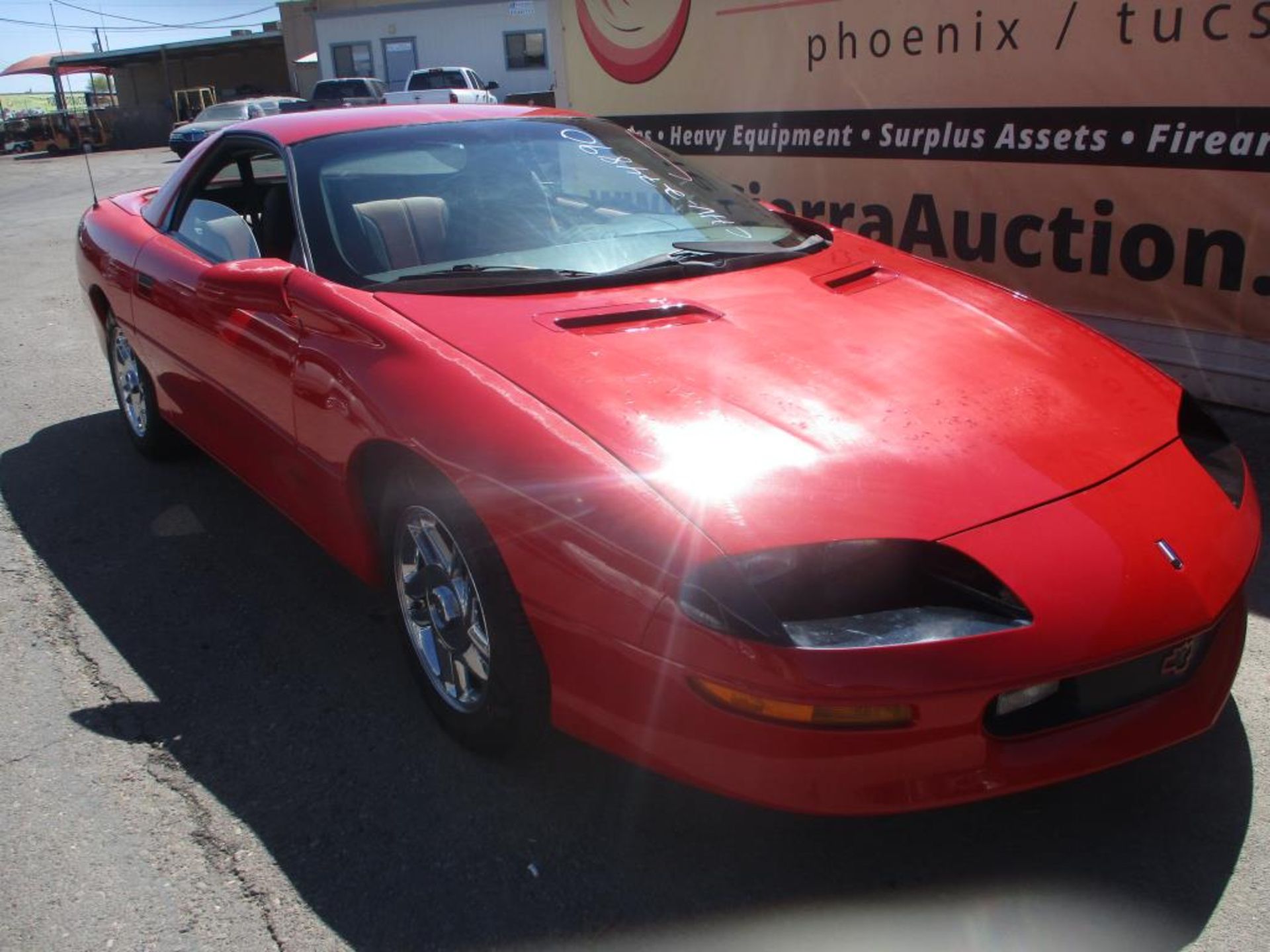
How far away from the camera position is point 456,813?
255 cm

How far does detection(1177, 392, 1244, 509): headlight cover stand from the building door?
3472 centimetres

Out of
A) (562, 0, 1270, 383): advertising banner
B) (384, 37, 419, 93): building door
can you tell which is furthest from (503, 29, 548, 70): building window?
(562, 0, 1270, 383): advertising banner

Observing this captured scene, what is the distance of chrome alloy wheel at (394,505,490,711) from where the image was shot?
2615mm

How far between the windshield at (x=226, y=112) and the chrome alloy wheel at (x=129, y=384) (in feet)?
85.4

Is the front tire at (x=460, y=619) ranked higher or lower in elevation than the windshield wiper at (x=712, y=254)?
lower

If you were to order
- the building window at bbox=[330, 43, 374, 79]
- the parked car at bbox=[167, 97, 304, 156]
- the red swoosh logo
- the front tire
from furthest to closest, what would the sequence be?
the building window at bbox=[330, 43, 374, 79] → the parked car at bbox=[167, 97, 304, 156] → the red swoosh logo → the front tire

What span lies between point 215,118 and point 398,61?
26.5 feet

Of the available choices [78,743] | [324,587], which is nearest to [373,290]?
[324,587]

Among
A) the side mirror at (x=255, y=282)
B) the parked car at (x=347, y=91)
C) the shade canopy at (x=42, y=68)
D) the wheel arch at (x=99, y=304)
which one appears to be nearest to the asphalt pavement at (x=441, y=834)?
the side mirror at (x=255, y=282)

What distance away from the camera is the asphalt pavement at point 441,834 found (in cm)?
219

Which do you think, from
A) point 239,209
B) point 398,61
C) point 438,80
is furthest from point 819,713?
point 398,61

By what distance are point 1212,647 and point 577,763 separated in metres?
1.38

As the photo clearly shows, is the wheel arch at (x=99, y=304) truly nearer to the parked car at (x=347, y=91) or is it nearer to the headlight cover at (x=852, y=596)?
the headlight cover at (x=852, y=596)

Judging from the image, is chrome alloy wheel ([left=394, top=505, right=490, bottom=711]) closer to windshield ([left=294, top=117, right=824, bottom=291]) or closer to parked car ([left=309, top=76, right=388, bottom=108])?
windshield ([left=294, top=117, right=824, bottom=291])
